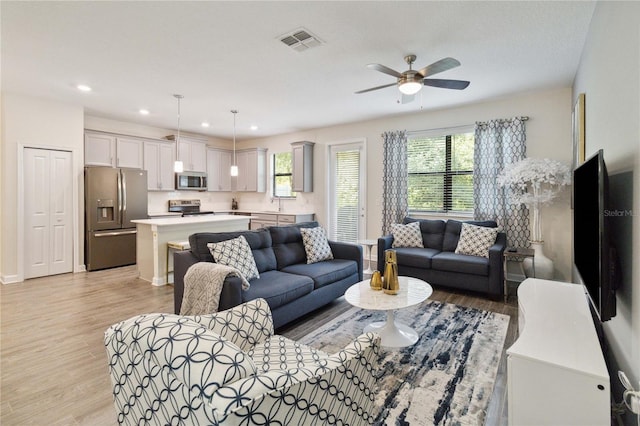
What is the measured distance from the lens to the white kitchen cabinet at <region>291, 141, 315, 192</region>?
6551mm

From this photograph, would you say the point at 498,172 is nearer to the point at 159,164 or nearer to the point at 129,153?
the point at 159,164

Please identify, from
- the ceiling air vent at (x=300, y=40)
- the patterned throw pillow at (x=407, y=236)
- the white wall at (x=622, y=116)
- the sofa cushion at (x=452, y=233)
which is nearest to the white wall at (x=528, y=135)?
the sofa cushion at (x=452, y=233)

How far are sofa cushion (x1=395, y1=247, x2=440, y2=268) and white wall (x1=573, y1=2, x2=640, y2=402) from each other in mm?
2180

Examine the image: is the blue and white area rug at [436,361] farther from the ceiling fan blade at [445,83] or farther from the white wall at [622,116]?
the ceiling fan blade at [445,83]

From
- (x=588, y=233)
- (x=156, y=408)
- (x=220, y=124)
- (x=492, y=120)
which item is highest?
(x=220, y=124)

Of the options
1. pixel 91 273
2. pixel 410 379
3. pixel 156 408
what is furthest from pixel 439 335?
pixel 91 273

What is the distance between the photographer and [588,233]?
1858 mm

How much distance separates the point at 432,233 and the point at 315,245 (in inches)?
79.3

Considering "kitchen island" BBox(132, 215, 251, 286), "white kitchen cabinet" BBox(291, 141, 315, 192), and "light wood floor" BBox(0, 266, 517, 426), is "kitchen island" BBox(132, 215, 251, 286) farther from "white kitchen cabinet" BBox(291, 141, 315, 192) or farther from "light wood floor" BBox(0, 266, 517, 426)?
"white kitchen cabinet" BBox(291, 141, 315, 192)

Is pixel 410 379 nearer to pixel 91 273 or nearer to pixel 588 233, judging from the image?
pixel 588 233

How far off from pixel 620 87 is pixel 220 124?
235 inches

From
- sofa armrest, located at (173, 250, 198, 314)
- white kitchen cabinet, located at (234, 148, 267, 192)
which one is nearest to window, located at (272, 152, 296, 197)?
white kitchen cabinet, located at (234, 148, 267, 192)

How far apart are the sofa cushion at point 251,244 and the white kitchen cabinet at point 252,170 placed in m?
4.15

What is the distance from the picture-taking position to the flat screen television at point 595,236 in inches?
55.8
